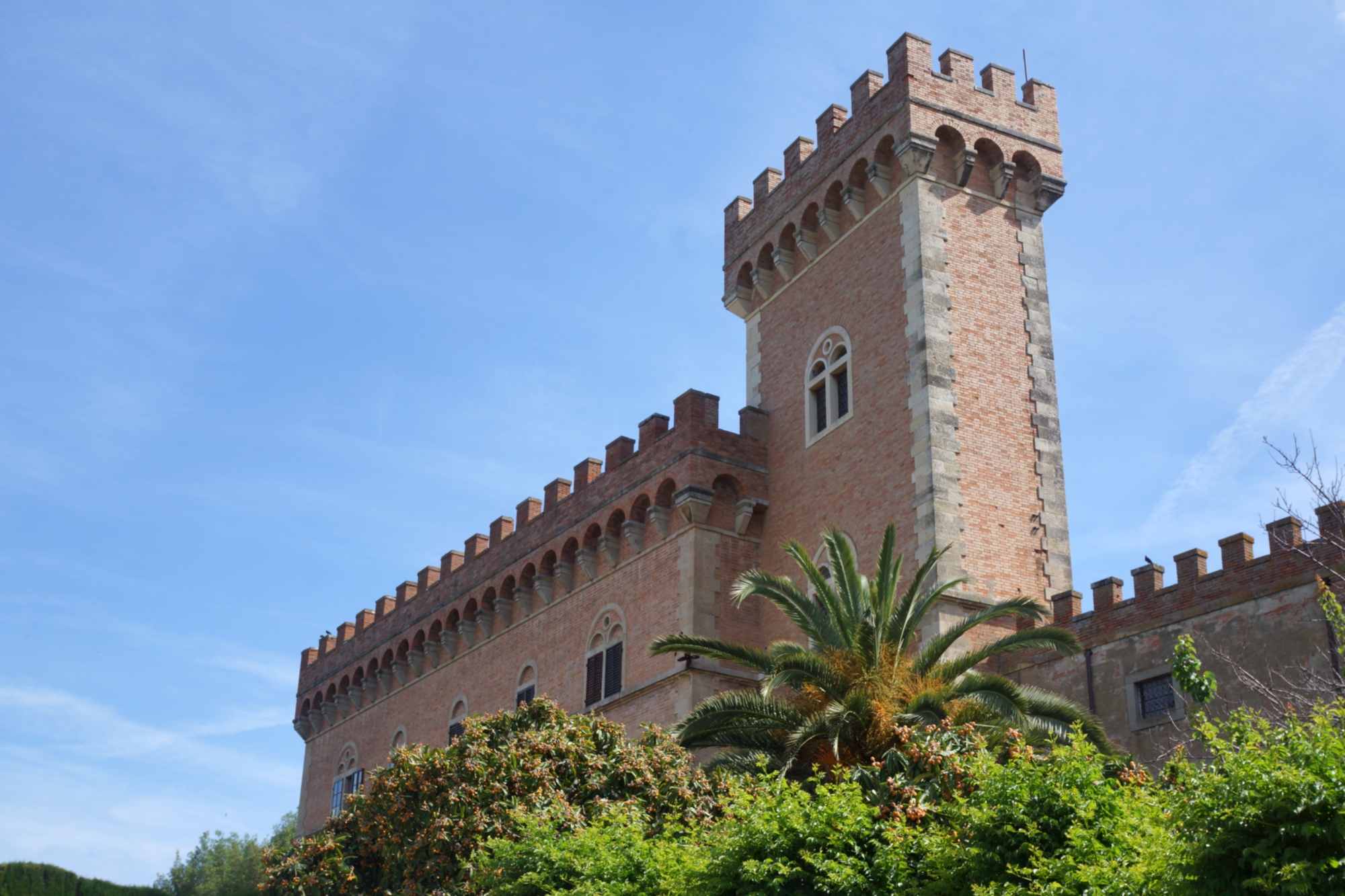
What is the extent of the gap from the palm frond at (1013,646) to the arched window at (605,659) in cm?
913

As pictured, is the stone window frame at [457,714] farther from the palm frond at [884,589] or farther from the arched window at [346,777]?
the palm frond at [884,589]

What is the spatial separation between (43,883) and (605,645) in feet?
66.4

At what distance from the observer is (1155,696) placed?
18.2 metres

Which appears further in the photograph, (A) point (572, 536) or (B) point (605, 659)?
(A) point (572, 536)

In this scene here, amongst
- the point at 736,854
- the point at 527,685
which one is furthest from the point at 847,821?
the point at 527,685

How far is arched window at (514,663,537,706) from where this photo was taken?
2836 cm

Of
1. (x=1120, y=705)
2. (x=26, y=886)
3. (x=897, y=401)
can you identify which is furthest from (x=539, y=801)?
(x=26, y=886)

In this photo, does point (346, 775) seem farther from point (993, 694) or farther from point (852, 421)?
point (993, 694)

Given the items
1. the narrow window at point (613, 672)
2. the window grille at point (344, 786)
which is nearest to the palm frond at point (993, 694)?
the narrow window at point (613, 672)

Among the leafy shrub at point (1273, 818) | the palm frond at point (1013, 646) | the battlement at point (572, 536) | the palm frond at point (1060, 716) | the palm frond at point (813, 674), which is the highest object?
the battlement at point (572, 536)

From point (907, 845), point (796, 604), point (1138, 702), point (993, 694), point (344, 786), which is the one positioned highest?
point (344, 786)

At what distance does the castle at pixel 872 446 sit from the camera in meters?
20.9

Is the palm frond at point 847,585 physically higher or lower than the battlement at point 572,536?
lower

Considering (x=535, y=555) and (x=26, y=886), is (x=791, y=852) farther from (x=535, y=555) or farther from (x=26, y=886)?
(x=26, y=886)
